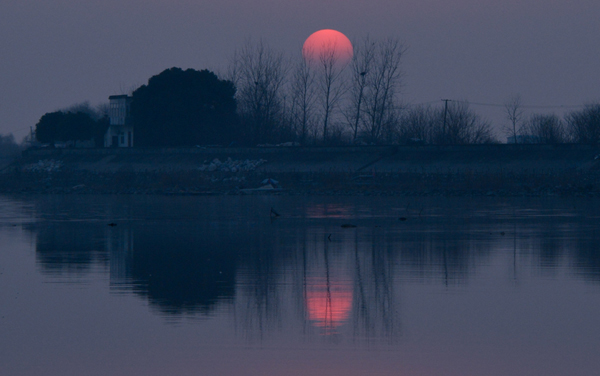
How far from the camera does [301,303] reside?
1195cm

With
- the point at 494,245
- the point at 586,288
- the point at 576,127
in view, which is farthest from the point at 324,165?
the point at 586,288

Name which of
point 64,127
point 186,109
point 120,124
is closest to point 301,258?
point 186,109

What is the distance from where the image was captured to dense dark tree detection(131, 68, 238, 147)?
90.2 meters

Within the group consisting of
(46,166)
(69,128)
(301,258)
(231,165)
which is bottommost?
(301,258)

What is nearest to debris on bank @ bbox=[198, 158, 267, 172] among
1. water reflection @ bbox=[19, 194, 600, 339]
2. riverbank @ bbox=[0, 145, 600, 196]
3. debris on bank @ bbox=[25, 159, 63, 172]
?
riverbank @ bbox=[0, 145, 600, 196]

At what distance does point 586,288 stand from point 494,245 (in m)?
6.60

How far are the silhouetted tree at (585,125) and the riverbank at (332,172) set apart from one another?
50.7ft

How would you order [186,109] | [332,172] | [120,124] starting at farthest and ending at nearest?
[120,124] → [186,109] → [332,172]

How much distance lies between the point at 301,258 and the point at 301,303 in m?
5.39

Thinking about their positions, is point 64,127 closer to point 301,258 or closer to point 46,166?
point 46,166

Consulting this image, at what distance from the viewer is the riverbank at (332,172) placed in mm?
56188

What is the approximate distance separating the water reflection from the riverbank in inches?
1025

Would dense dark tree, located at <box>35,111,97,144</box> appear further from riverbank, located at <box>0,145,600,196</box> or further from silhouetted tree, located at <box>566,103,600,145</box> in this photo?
silhouetted tree, located at <box>566,103,600,145</box>

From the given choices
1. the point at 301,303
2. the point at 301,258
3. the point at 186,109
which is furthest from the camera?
the point at 186,109
